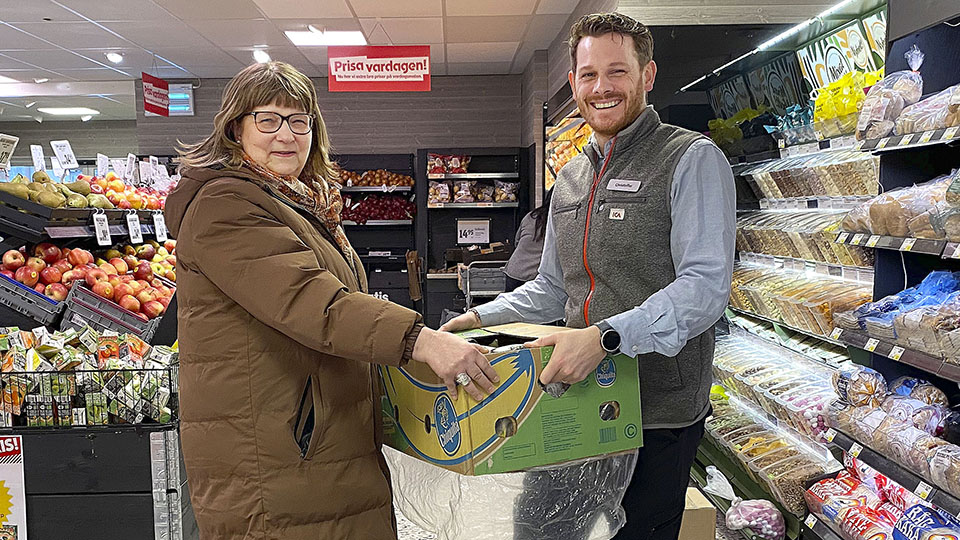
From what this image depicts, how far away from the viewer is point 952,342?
216cm

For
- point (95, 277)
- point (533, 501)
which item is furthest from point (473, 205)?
point (533, 501)

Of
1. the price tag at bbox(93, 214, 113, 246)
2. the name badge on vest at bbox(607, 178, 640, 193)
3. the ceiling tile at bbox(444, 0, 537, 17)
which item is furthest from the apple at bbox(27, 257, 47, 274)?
the ceiling tile at bbox(444, 0, 537, 17)

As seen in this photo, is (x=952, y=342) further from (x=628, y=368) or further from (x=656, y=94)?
(x=656, y=94)

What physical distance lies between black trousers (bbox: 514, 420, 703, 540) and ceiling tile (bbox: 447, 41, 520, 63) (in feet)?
22.7

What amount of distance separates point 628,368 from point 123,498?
193 centimetres

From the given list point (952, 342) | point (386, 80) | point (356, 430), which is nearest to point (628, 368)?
point (356, 430)

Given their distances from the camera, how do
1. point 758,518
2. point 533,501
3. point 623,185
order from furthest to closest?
point 758,518, point 623,185, point 533,501

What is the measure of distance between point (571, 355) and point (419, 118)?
346 inches

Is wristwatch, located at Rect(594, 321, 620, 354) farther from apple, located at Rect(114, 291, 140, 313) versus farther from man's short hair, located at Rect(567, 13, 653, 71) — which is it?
apple, located at Rect(114, 291, 140, 313)

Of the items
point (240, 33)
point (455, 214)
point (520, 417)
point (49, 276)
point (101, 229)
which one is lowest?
point (520, 417)

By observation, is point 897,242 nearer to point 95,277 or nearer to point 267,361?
point 267,361

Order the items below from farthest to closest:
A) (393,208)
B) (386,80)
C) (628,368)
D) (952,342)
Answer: (393,208), (386,80), (952,342), (628,368)

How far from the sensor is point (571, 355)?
1.50 metres

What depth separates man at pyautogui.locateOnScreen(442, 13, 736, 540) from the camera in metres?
1.70
